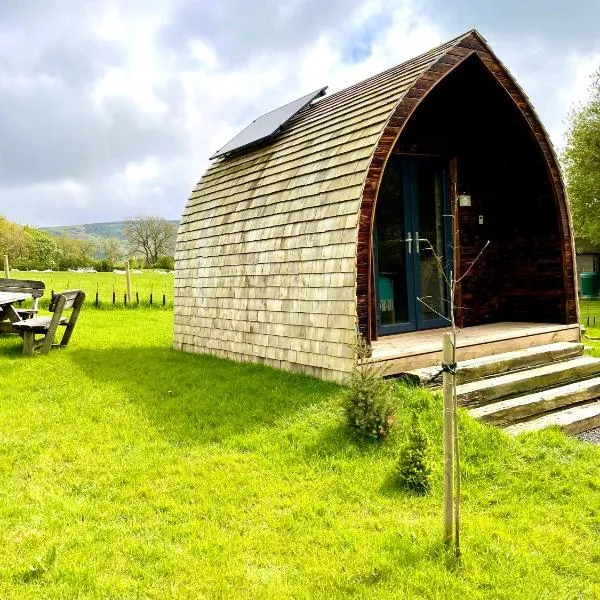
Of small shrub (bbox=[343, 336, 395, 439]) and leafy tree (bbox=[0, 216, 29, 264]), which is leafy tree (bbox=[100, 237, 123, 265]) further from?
small shrub (bbox=[343, 336, 395, 439])

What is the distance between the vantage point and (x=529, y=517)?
352 centimetres

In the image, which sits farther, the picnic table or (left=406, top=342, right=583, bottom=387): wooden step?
the picnic table

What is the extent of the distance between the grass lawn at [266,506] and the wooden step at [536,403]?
20.7 inches

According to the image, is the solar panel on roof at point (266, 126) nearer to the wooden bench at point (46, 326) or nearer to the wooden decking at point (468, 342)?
the wooden bench at point (46, 326)

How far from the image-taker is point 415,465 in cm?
389

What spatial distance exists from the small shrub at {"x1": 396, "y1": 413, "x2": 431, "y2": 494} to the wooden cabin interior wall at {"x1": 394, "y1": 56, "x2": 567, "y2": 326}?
444 centimetres

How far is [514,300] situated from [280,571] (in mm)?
6735

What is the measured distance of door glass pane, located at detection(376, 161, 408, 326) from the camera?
7480 millimetres

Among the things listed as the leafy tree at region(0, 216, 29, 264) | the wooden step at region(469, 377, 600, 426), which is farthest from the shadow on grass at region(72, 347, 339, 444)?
the leafy tree at region(0, 216, 29, 264)

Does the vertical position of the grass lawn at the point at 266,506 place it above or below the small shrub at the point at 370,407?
below

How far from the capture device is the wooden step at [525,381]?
18.0 ft

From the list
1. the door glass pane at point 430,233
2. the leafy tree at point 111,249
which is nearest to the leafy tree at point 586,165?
the door glass pane at point 430,233

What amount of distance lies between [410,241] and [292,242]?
6.23 ft

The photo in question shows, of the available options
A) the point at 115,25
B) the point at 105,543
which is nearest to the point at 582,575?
the point at 105,543
